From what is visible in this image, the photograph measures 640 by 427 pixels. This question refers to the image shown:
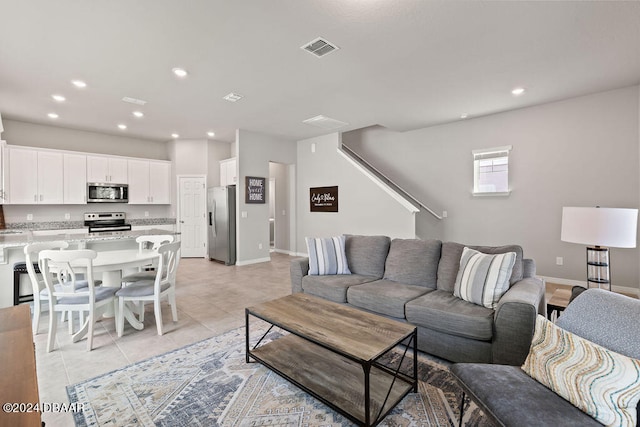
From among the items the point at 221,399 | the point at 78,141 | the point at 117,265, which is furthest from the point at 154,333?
the point at 78,141

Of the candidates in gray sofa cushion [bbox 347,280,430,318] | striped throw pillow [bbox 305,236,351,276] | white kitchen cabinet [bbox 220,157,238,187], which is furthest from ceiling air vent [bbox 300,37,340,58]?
white kitchen cabinet [bbox 220,157,238,187]

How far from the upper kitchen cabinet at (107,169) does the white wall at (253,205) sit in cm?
271

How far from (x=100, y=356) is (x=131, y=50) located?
2.92 metres

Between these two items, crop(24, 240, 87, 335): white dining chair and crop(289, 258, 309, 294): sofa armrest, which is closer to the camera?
crop(24, 240, 87, 335): white dining chair

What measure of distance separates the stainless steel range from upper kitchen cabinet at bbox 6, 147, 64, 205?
67 centimetres

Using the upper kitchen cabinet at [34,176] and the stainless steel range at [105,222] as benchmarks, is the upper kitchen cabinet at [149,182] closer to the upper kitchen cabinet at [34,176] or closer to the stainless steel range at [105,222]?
the stainless steel range at [105,222]

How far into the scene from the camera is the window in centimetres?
530

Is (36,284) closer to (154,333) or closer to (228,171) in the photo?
(154,333)

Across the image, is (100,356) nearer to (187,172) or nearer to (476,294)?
(476,294)

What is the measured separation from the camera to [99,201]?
6.38 metres

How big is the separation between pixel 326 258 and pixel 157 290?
5.78 feet

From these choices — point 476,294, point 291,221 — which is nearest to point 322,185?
point 291,221

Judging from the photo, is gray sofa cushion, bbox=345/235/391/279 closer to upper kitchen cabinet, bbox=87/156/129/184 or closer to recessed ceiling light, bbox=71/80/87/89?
recessed ceiling light, bbox=71/80/87/89

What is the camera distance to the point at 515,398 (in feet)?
4.22
